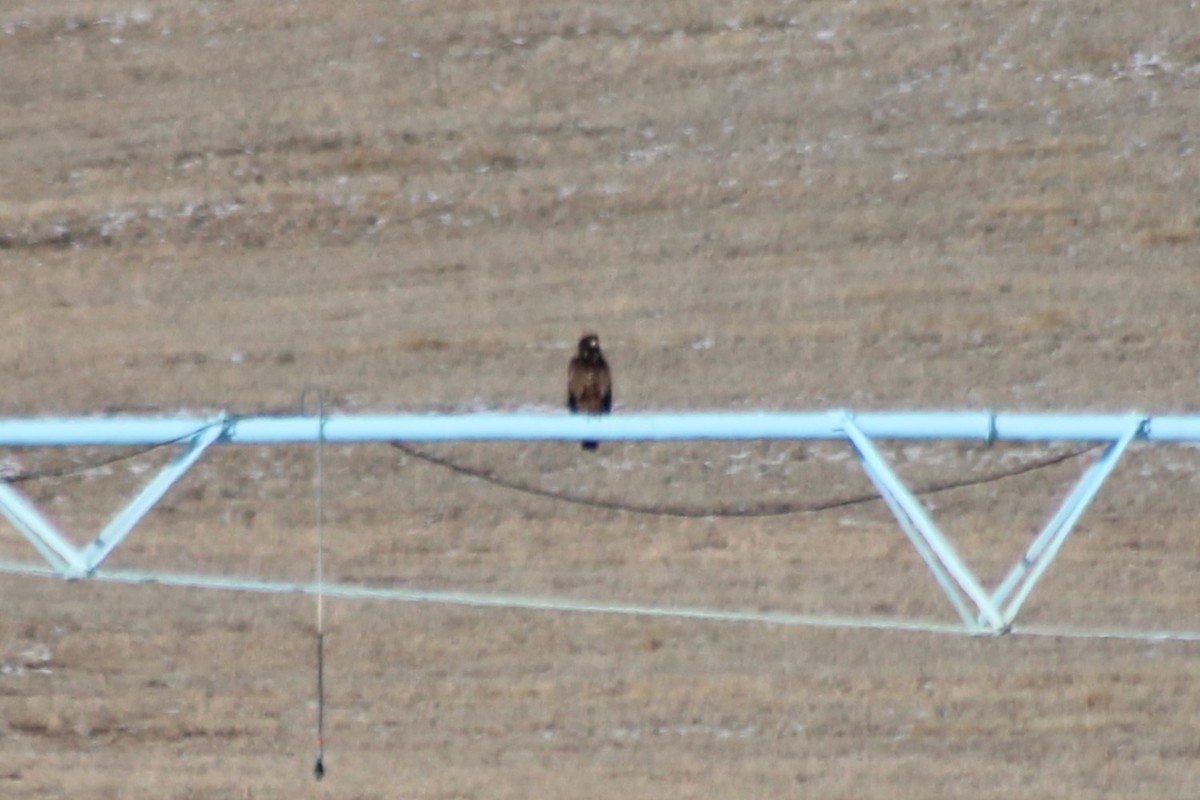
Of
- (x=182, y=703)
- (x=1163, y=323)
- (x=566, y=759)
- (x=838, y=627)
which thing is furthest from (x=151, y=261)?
(x=1163, y=323)

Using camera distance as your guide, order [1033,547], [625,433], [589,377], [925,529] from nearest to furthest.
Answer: [925,529]
[1033,547]
[625,433]
[589,377]

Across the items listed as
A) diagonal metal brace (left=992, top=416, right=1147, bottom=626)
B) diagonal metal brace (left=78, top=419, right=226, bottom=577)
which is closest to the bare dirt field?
diagonal metal brace (left=992, top=416, right=1147, bottom=626)

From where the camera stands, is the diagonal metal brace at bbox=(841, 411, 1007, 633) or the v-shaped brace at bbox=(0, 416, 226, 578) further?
the v-shaped brace at bbox=(0, 416, 226, 578)

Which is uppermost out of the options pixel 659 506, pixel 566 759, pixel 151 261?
pixel 151 261

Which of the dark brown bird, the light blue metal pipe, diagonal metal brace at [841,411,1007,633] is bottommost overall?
diagonal metal brace at [841,411,1007,633]

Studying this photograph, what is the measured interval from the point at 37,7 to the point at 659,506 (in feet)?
11.4

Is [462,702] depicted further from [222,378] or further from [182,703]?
[222,378]

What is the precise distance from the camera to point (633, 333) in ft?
19.8

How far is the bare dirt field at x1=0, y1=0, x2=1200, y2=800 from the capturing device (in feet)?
19.5

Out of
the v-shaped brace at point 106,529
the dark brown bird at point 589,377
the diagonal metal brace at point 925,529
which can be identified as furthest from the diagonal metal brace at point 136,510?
the diagonal metal brace at point 925,529

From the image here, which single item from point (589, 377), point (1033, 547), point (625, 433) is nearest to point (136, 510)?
point (625, 433)

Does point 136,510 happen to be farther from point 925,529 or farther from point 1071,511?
point 1071,511

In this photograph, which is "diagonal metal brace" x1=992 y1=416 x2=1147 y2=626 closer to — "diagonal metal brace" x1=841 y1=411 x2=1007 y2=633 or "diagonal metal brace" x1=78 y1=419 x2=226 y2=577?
"diagonal metal brace" x1=841 y1=411 x2=1007 y2=633

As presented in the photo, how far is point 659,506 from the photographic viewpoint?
6102 millimetres
